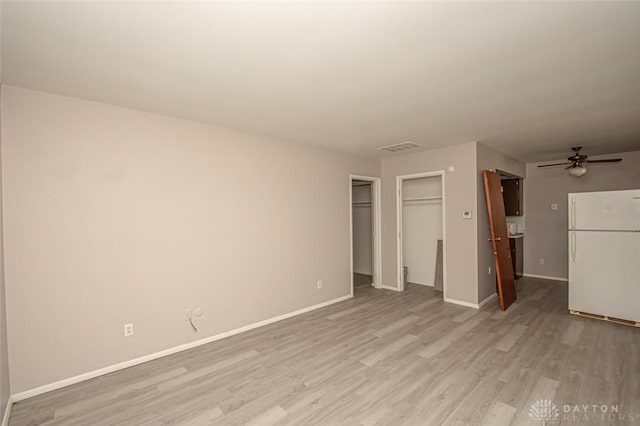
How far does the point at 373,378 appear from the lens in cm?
255

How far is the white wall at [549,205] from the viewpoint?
18.2 ft

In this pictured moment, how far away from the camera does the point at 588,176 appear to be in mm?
5699

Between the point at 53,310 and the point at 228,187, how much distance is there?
191 cm

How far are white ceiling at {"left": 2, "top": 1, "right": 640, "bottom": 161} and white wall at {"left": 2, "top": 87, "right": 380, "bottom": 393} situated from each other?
1.14 feet

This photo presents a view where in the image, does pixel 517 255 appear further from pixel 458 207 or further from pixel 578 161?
pixel 458 207

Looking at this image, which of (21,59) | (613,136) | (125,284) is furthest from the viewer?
(613,136)

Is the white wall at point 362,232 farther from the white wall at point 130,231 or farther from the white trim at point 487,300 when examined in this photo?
the white wall at point 130,231

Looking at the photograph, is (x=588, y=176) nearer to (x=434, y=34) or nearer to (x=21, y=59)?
(x=434, y=34)

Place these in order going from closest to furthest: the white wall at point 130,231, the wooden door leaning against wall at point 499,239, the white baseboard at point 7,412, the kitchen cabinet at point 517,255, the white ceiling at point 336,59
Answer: the white ceiling at point 336,59 < the white baseboard at point 7,412 < the white wall at point 130,231 < the wooden door leaning against wall at point 499,239 < the kitchen cabinet at point 517,255

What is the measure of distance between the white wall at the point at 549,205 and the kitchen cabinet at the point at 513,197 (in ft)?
0.93

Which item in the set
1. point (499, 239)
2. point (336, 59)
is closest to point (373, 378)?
point (336, 59)

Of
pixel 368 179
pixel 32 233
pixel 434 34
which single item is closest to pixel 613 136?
pixel 368 179

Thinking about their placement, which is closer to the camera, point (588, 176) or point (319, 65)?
point (319, 65)

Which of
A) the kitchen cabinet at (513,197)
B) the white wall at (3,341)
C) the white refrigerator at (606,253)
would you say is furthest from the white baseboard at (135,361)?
the kitchen cabinet at (513,197)
